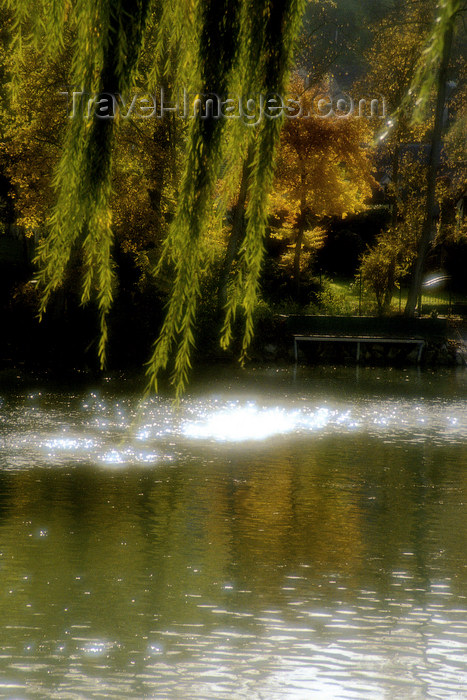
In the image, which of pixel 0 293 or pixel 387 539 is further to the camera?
pixel 0 293

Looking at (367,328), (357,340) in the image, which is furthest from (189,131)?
(367,328)

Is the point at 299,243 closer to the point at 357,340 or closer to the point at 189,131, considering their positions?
the point at 357,340

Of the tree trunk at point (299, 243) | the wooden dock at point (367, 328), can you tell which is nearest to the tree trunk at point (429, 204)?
the wooden dock at point (367, 328)

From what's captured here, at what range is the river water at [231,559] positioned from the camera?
6.03 meters

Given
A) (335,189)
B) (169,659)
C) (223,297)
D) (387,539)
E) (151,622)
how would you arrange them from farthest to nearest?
(335,189) → (223,297) → (387,539) → (151,622) → (169,659)

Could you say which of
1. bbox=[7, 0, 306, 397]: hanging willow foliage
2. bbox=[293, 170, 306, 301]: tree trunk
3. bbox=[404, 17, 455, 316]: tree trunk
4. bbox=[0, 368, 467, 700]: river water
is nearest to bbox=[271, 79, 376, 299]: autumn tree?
bbox=[293, 170, 306, 301]: tree trunk

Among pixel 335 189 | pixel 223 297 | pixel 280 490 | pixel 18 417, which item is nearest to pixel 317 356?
pixel 223 297

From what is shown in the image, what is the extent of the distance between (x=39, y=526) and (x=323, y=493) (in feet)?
12.0

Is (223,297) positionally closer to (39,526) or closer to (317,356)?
(317,356)

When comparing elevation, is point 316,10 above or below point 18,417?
above

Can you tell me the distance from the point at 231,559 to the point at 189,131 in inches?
255

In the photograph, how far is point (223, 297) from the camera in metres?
29.7

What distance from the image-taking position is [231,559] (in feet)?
28.4

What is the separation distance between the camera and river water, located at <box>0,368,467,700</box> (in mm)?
6031
